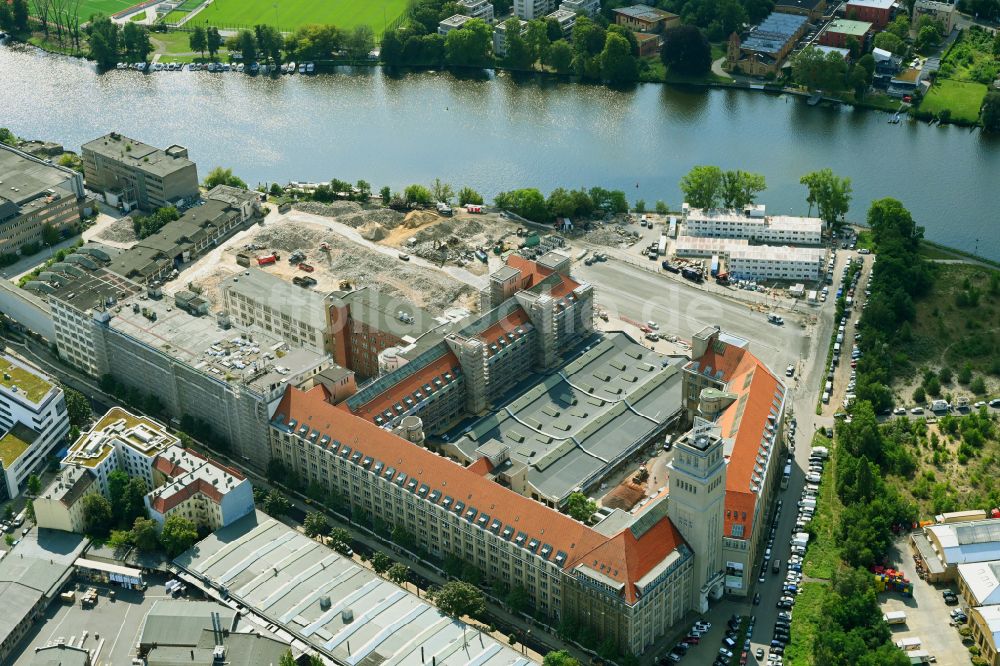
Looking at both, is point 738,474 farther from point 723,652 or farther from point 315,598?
point 315,598

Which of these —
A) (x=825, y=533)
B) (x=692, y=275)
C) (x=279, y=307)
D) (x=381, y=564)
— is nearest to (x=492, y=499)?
(x=381, y=564)

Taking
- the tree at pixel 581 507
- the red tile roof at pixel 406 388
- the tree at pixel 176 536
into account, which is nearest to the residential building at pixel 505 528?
the red tile roof at pixel 406 388

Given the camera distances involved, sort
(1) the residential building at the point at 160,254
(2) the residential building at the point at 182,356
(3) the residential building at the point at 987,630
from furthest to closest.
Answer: (1) the residential building at the point at 160,254 < (2) the residential building at the point at 182,356 < (3) the residential building at the point at 987,630

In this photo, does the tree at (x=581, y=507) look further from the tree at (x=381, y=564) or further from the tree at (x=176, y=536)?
the tree at (x=176, y=536)

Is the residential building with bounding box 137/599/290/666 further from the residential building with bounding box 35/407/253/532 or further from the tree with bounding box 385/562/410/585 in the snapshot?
the tree with bounding box 385/562/410/585

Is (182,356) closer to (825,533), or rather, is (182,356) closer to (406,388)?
(406,388)

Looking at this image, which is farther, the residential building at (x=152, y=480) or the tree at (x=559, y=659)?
the residential building at (x=152, y=480)
